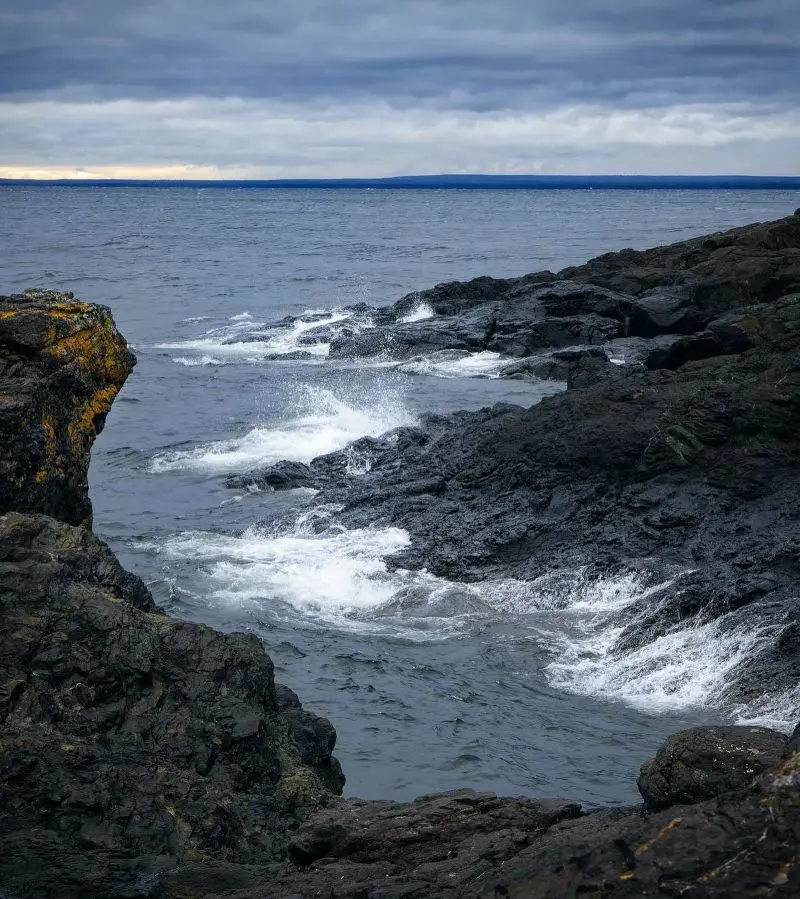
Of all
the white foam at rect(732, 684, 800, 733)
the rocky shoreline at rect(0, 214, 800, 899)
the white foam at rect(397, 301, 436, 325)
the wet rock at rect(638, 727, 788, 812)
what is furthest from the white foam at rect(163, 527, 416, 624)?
the white foam at rect(397, 301, 436, 325)

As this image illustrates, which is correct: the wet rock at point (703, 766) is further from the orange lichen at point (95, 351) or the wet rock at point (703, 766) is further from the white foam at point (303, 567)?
the white foam at point (303, 567)

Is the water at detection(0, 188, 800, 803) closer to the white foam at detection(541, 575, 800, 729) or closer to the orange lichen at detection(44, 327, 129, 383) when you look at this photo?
the white foam at detection(541, 575, 800, 729)

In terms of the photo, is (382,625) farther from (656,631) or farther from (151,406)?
(151,406)

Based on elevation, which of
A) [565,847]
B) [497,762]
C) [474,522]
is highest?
[565,847]

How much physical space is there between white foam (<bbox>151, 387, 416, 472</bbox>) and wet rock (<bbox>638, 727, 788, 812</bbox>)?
47.4ft

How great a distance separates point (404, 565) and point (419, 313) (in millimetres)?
24791

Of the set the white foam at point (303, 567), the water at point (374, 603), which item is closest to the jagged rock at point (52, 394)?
the water at point (374, 603)

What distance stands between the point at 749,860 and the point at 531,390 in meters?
22.4

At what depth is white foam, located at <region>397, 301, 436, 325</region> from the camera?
36.1 meters

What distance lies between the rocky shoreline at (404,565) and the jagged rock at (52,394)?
0.07ft

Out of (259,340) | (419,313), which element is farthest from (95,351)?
(419,313)

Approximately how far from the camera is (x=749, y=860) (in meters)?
3.48

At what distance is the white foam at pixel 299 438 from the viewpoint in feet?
62.8

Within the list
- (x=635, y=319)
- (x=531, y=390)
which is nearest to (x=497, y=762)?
(x=531, y=390)
